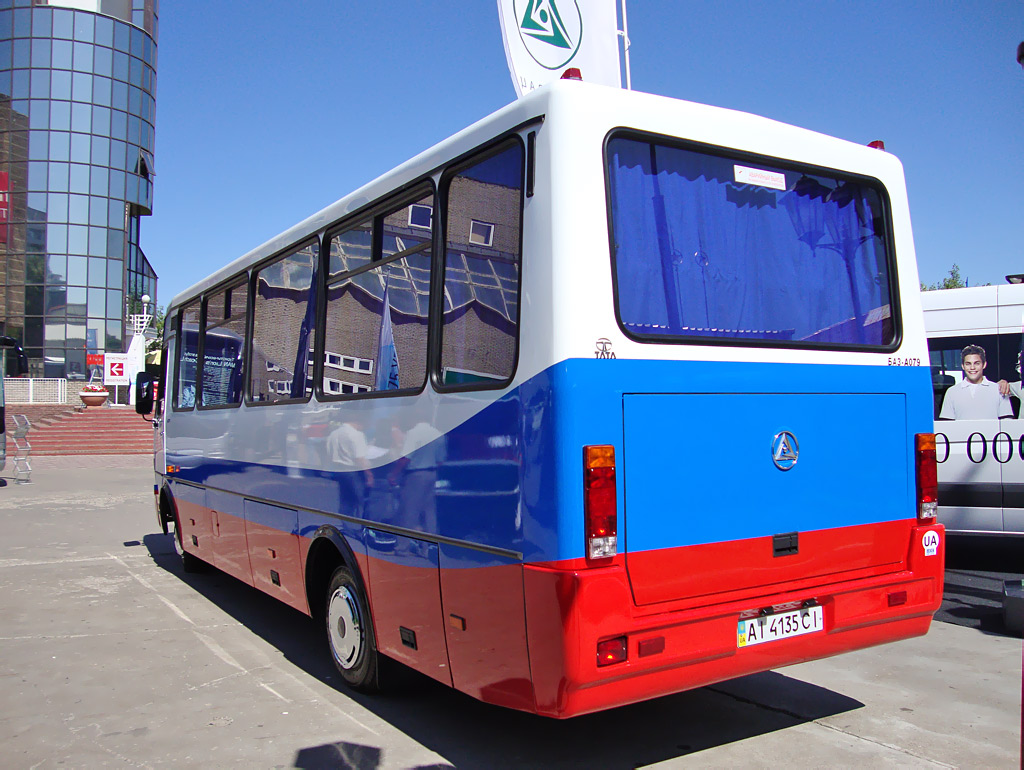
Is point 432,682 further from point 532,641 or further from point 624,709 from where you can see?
point 532,641

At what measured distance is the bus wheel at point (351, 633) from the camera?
5082mm

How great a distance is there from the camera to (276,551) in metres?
6.31

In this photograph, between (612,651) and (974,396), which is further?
(974,396)

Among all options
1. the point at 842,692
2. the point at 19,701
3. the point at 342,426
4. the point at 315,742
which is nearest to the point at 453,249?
the point at 342,426

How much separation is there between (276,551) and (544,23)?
6.74 metres

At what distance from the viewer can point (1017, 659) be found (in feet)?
19.7

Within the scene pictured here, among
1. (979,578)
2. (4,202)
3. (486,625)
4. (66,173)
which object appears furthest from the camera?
(66,173)

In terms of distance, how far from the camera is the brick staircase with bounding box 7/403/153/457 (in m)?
33.4

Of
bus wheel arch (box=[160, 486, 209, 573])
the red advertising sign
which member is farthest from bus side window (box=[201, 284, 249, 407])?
the red advertising sign

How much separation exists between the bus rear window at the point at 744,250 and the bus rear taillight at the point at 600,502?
22.1 inches

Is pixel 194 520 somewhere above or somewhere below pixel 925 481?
below

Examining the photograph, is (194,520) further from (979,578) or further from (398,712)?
(979,578)

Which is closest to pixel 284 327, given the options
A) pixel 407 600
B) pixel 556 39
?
pixel 407 600

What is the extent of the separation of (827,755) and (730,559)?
1.21m
